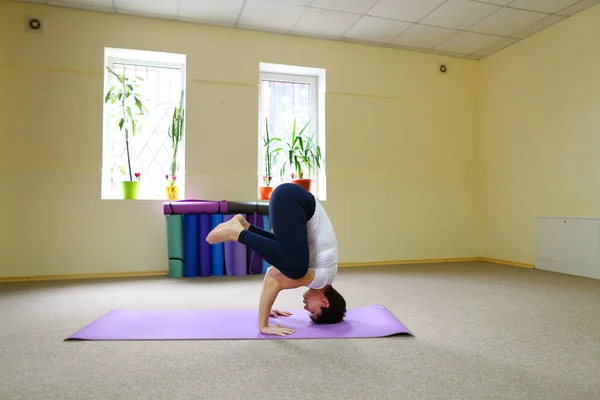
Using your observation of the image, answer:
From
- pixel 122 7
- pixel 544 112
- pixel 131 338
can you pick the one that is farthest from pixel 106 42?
pixel 544 112

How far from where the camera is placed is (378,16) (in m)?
4.12

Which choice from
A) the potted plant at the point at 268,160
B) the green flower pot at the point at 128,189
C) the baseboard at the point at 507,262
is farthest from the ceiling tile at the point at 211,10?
the baseboard at the point at 507,262

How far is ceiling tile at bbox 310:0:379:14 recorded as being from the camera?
382 cm

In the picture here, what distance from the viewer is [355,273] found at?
4.12 m

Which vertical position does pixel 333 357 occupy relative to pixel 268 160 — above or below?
below

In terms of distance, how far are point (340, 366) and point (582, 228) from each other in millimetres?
3447

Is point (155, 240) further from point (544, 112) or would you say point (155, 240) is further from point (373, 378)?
point (544, 112)

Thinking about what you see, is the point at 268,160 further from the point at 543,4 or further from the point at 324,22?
the point at 543,4

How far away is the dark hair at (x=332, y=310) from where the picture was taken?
7.09 ft

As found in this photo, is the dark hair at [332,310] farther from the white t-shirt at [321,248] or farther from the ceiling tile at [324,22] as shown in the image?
the ceiling tile at [324,22]

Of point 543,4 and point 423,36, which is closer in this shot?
point 543,4

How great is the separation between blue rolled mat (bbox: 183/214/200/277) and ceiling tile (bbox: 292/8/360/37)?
90.6 inches

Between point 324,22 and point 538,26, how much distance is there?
2268 millimetres

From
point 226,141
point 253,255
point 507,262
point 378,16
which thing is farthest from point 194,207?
point 507,262
